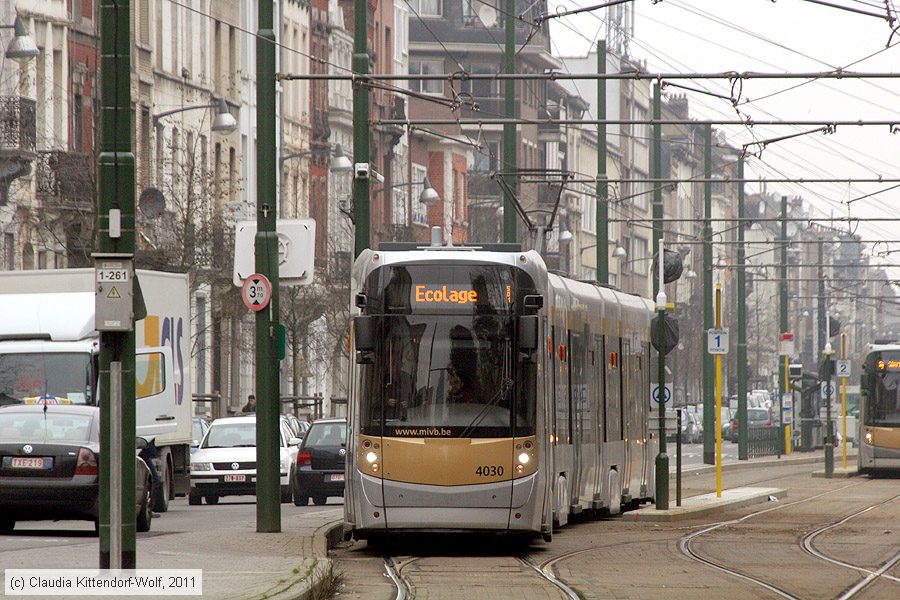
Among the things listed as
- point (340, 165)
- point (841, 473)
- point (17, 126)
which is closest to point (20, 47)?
point (17, 126)

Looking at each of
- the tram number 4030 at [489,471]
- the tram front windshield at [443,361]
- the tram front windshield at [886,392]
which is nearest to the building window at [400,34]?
the tram front windshield at [886,392]

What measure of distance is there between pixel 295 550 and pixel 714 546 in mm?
6049

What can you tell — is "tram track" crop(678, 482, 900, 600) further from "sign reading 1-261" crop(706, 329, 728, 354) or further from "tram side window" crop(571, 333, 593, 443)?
"sign reading 1-261" crop(706, 329, 728, 354)

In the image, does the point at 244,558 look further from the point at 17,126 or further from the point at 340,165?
the point at 340,165

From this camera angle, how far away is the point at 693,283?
130 m

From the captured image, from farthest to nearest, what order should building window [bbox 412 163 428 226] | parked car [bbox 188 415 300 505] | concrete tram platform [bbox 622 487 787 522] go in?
1. building window [bbox 412 163 428 226]
2. parked car [bbox 188 415 300 505]
3. concrete tram platform [bbox 622 487 787 522]

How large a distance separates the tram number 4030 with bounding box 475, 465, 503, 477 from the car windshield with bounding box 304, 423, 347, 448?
51.5ft

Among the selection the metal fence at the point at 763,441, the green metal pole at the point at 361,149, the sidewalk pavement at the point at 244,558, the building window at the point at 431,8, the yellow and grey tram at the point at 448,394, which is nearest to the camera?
the sidewalk pavement at the point at 244,558

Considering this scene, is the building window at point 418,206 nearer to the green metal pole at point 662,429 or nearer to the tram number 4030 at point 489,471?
the green metal pole at point 662,429

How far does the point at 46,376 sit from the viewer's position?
30062 millimetres

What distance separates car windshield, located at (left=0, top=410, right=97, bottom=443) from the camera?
24.1 m

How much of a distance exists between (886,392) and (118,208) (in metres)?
38.3

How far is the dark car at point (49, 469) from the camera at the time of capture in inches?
925

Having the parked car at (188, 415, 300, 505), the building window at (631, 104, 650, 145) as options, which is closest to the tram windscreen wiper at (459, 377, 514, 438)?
the parked car at (188, 415, 300, 505)
